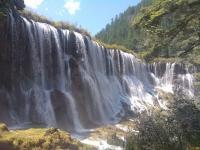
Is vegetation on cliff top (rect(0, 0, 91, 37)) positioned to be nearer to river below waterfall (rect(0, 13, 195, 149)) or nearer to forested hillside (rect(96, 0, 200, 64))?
river below waterfall (rect(0, 13, 195, 149))

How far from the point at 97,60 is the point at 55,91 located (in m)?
9.52

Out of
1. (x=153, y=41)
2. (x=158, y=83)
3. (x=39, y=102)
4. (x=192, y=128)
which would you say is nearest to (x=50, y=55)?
(x=39, y=102)

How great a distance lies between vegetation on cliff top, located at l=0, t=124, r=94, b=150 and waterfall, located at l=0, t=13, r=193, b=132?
11.1 m

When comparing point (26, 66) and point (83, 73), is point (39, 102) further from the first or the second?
point (83, 73)

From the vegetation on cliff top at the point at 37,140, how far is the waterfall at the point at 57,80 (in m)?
11.1

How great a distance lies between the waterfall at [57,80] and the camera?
26.3 metres

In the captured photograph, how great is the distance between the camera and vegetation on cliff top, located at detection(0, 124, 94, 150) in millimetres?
11823

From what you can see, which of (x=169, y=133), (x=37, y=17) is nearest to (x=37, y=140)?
(x=169, y=133)

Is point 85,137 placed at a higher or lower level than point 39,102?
lower

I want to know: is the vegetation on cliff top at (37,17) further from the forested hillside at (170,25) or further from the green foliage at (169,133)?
the green foliage at (169,133)

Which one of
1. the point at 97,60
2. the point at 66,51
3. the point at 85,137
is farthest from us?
the point at 97,60

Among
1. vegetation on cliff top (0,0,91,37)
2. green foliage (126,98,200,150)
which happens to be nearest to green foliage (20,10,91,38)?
vegetation on cliff top (0,0,91,37)

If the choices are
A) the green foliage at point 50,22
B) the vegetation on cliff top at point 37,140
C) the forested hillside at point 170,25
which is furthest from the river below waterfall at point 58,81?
the forested hillside at point 170,25

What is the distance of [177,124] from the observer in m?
12.4
